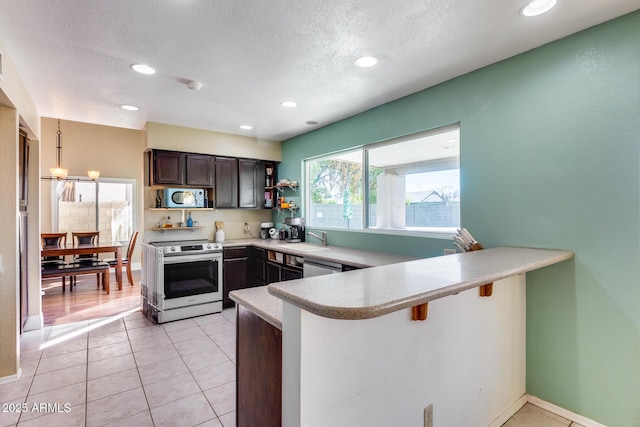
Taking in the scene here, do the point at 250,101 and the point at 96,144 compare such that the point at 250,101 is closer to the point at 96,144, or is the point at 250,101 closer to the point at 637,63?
the point at 637,63

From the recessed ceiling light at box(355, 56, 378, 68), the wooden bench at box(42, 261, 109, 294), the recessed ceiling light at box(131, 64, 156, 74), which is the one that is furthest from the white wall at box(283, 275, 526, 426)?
the wooden bench at box(42, 261, 109, 294)

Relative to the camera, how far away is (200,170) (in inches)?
175

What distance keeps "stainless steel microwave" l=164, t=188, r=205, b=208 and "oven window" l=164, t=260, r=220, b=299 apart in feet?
2.85

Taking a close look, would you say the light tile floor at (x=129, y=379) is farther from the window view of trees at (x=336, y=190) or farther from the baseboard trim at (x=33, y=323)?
the window view of trees at (x=336, y=190)

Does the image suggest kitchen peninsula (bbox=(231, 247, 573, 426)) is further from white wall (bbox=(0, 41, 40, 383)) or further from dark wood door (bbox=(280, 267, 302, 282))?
white wall (bbox=(0, 41, 40, 383))

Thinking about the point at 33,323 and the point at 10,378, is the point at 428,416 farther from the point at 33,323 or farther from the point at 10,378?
the point at 33,323

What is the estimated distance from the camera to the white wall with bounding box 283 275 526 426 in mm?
1183

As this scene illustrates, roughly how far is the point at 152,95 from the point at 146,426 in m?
2.88

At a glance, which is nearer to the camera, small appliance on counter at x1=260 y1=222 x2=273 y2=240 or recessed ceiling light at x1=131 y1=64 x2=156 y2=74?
recessed ceiling light at x1=131 y1=64 x2=156 y2=74

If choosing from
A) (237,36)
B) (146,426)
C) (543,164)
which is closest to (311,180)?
(237,36)

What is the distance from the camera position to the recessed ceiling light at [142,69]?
2510 mm

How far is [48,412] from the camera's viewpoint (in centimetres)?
211

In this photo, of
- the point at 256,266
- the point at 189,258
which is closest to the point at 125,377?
the point at 189,258

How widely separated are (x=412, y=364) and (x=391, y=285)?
59 cm
